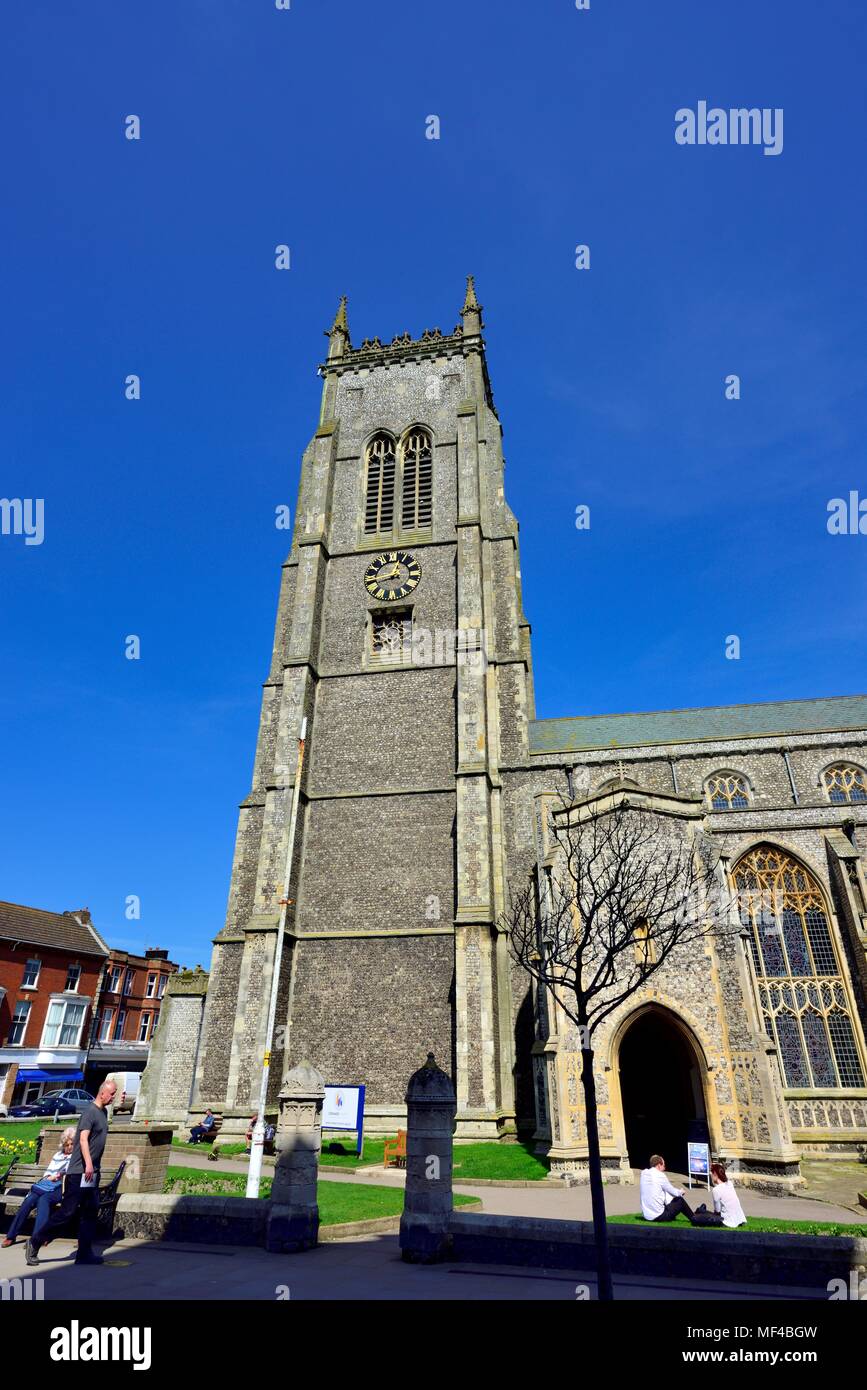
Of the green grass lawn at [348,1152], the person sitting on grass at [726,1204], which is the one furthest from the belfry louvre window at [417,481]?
the person sitting on grass at [726,1204]

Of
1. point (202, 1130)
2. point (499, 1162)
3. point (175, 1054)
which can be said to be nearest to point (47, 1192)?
point (499, 1162)

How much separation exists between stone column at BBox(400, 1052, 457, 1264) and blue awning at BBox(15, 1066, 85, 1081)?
124ft

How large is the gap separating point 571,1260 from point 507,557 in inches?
1032

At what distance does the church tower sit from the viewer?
23.4 m

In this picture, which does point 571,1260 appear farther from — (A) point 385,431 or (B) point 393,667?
(A) point 385,431

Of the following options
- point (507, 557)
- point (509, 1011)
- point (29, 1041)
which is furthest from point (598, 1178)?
point (29, 1041)

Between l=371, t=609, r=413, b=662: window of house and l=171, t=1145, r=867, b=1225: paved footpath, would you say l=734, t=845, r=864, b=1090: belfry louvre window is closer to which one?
l=171, t=1145, r=867, b=1225: paved footpath

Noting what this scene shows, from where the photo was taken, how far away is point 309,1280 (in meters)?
7.73

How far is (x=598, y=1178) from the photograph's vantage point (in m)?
7.82

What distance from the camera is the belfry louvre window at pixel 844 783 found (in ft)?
89.4

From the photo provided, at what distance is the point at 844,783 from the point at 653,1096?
13103 millimetres

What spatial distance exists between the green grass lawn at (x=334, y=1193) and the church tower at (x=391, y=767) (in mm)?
7280

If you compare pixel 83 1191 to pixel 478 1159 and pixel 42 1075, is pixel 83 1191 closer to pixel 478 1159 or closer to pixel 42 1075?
pixel 478 1159
